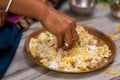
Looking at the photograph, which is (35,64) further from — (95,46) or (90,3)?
(90,3)

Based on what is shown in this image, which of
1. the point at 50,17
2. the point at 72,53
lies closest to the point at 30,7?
the point at 50,17

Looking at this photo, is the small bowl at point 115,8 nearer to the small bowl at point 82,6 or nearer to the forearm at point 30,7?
the small bowl at point 82,6

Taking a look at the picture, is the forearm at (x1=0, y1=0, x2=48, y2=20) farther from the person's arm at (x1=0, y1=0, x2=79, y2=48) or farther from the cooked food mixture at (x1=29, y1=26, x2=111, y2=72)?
the cooked food mixture at (x1=29, y1=26, x2=111, y2=72)

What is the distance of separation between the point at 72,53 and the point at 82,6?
47 centimetres

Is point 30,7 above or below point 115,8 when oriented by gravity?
below

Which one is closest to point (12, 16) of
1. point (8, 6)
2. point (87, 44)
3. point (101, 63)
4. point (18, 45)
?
point (18, 45)

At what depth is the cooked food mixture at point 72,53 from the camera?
0.92 meters

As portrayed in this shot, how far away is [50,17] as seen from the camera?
896 millimetres

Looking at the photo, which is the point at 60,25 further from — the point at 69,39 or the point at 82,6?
the point at 82,6

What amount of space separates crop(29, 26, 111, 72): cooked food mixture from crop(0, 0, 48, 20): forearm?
0.15 metres

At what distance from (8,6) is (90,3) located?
60 cm

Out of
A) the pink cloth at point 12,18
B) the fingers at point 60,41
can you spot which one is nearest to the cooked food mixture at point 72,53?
the fingers at point 60,41

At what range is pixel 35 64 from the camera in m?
0.99

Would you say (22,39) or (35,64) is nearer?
(35,64)
